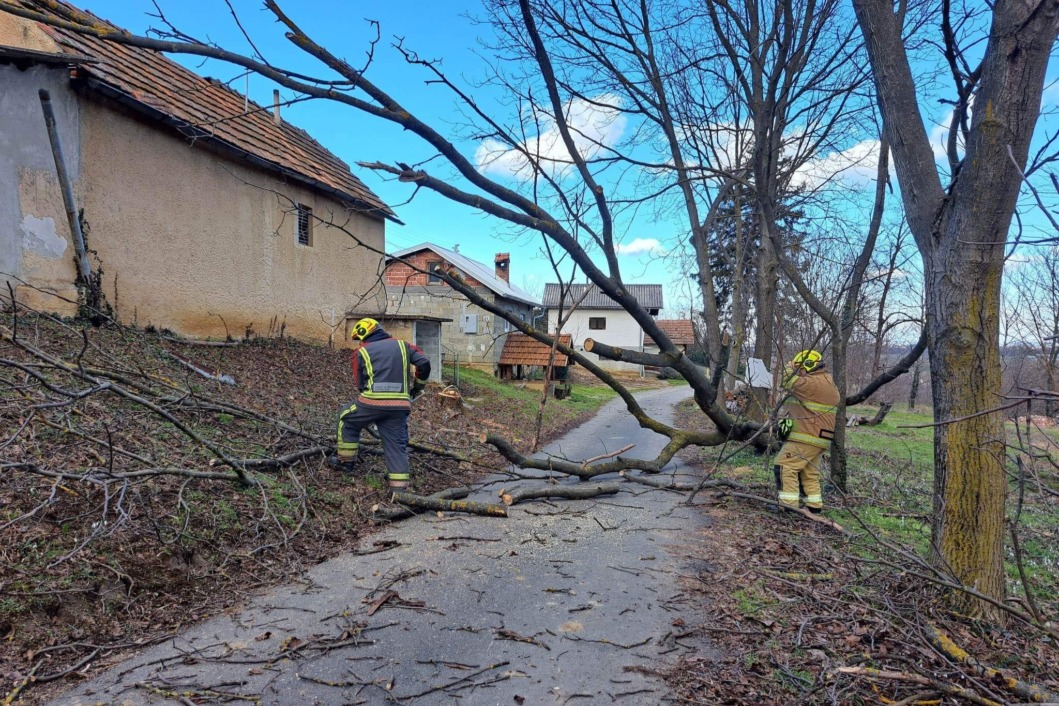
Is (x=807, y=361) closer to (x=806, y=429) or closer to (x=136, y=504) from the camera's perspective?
(x=806, y=429)

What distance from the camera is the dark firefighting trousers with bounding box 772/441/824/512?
18.9 feet

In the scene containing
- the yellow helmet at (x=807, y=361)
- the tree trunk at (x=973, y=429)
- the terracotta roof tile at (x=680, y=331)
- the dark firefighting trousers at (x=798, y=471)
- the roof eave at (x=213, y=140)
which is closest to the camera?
the tree trunk at (x=973, y=429)

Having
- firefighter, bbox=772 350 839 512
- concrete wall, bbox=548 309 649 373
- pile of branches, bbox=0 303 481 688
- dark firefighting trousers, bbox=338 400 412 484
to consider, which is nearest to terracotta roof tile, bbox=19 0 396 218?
dark firefighting trousers, bbox=338 400 412 484

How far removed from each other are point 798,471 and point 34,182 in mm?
10482

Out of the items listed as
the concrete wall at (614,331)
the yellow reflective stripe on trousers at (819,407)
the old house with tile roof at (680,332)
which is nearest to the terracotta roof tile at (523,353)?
the concrete wall at (614,331)

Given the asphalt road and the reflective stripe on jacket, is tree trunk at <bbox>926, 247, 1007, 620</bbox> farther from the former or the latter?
the reflective stripe on jacket

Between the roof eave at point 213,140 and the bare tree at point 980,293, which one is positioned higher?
the roof eave at point 213,140

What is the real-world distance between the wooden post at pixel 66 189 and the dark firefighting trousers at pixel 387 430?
5409 millimetres

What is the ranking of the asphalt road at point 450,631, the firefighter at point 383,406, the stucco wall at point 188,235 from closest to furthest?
1. the asphalt road at point 450,631
2. the firefighter at point 383,406
3. the stucco wall at point 188,235

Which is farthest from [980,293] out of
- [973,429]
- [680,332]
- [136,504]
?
[680,332]

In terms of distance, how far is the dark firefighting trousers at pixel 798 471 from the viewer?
575cm

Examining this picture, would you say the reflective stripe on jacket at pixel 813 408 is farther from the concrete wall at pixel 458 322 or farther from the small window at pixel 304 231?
the concrete wall at pixel 458 322

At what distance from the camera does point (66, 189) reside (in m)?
7.62

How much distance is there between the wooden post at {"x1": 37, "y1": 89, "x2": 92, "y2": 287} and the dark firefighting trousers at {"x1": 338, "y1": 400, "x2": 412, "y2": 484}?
17.7 feet
